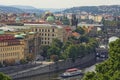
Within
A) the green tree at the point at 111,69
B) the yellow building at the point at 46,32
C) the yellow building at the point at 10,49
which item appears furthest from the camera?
the yellow building at the point at 46,32

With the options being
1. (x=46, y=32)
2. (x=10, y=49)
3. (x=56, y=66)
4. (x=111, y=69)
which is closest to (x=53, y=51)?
(x=56, y=66)

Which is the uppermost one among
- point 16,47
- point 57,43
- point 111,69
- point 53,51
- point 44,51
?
point 111,69

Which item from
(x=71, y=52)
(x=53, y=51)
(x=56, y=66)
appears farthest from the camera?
(x=71, y=52)

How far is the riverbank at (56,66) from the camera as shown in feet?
179

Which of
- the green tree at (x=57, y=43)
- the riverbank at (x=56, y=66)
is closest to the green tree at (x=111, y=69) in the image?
the riverbank at (x=56, y=66)

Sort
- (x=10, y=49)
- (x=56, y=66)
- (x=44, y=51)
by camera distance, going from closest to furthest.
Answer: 1. (x=10, y=49)
2. (x=56, y=66)
3. (x=44, y=51)

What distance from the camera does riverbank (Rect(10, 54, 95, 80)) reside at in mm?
54456

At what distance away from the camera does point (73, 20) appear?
394 ft

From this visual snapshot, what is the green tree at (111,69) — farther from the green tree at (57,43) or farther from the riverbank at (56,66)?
the green tree at (57,43)

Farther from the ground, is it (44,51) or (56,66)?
(44,51)

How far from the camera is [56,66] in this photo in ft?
209

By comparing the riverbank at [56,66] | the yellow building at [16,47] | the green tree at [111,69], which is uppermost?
the green tree at [111,69]

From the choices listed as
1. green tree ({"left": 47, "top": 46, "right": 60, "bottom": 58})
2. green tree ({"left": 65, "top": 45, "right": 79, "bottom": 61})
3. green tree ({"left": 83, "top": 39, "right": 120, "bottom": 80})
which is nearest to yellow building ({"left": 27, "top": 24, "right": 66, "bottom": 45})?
green tree ({"left": 65, "top": 45, "right": 79, "bottom": 61})

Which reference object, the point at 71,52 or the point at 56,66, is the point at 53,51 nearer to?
the point at 71,52
